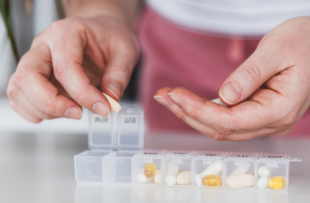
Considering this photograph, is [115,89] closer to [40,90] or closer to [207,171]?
[40,90]

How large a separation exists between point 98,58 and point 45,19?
2.21 metres

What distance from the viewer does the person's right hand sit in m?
0.69

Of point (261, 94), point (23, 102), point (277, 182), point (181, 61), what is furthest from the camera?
point (181, 61)

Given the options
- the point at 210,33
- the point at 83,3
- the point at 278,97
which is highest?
the point at 83,3

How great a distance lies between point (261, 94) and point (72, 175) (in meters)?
0.44

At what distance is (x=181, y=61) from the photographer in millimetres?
1202

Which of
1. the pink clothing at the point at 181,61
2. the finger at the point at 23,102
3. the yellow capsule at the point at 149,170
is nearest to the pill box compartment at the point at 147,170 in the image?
the yellow capsule at the point at 149,170

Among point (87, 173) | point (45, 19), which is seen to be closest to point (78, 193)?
point (87, 173)

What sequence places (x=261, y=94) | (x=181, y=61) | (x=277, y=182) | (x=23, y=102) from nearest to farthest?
(x=277, y=182), (x=261, y=94), (x=23, y=102), (x=181, y=61)

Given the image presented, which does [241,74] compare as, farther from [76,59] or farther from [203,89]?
[203,89]

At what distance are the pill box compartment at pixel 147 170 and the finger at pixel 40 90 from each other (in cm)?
19

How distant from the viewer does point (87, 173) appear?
2.00 feet

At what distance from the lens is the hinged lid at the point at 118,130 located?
72cm

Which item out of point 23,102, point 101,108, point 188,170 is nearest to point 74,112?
point 101,108
